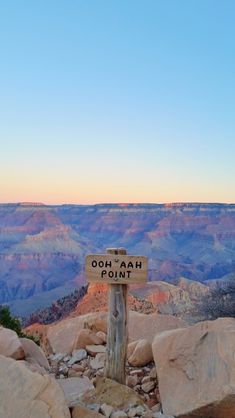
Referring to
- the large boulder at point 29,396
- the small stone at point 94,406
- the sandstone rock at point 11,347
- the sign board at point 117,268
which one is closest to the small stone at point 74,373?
the sandstone rock at point 11,347

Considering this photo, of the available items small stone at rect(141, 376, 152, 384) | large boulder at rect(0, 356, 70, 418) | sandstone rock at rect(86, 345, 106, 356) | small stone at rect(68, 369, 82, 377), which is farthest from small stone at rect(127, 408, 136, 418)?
sandstone rock at rect(86, 345, 106, 356)

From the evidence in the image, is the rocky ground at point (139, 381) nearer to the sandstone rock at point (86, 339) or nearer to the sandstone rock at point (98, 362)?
the sandstone rock at point (98, 362)

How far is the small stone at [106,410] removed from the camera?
539 cm

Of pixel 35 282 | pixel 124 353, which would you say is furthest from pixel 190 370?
pixel 35 282

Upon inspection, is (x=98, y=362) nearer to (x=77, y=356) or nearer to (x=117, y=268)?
(x=77, y=356)

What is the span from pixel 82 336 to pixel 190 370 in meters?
2.89

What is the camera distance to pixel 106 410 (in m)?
5.43

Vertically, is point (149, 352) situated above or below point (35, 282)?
above

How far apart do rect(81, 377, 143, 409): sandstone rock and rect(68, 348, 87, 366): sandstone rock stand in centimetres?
207

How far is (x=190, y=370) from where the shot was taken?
19.8ft

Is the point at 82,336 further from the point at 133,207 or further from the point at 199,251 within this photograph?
the point at 133,207

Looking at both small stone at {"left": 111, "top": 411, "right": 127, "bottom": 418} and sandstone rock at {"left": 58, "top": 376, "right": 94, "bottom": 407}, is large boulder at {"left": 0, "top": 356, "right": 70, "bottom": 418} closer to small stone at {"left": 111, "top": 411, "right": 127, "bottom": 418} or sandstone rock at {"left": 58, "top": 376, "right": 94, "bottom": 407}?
small stone at {"left": 111, "top": 411, "right": 127, "bottom": 418}

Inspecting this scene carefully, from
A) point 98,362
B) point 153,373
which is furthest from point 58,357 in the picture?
point 153,373

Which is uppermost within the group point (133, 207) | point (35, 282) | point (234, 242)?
point (133, 207)
